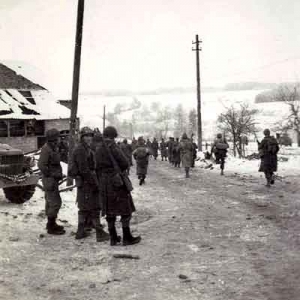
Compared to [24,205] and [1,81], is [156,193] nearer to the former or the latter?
[24,205]

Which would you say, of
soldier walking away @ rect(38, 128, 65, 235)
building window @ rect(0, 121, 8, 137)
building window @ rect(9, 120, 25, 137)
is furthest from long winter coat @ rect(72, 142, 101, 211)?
building window @ rect(9, 120, 25, 137)

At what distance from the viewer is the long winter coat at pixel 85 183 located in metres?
7.56

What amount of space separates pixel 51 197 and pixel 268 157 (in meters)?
8.24

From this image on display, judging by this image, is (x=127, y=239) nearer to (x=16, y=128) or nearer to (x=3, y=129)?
(x=3, y=129)

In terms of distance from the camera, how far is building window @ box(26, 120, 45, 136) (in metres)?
33.8

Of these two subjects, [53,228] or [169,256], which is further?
[53,228]

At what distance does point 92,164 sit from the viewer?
7.83 metres

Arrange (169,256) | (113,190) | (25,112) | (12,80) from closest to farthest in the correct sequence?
1. (169,256)
2. (113,190)
3. (25,112)
4. (12,80)

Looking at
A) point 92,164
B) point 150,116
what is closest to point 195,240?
point 92,164

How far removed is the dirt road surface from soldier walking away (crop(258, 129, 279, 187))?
3389 millimetres

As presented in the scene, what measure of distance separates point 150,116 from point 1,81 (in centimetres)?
11385

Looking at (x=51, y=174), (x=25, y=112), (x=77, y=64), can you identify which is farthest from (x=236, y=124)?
(x=51, y=174)

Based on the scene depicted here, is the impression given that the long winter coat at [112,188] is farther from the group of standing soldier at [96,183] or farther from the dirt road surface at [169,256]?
the dirt road surface at [169,256]

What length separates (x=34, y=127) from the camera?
34375mm
